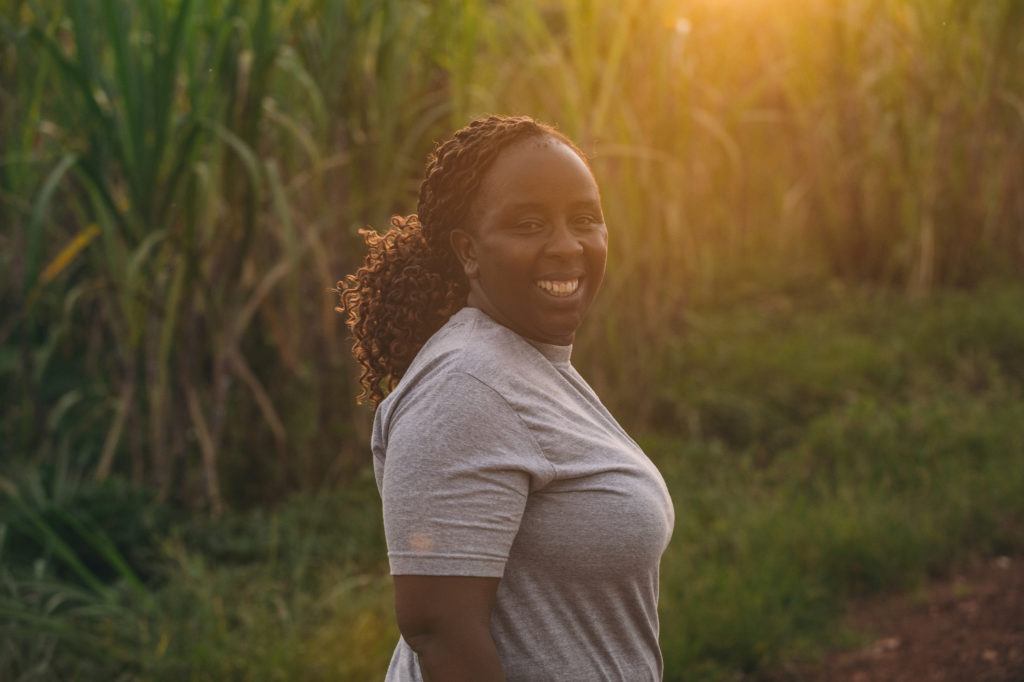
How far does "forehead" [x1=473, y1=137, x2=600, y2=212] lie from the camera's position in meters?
1.52

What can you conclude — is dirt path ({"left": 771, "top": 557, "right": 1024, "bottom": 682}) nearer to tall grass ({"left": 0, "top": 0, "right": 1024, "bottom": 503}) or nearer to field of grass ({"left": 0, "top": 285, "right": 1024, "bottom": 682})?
field of grass ({"left": 0, "top": 285, "right": 1024, "bottom": 682})

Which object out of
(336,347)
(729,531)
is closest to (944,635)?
(729,531)

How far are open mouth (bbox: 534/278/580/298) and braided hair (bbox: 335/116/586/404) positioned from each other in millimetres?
150

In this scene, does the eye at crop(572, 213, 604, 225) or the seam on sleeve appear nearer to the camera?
the seam on sleeve

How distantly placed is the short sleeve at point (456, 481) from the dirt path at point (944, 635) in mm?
2174

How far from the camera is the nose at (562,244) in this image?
5.03 feet

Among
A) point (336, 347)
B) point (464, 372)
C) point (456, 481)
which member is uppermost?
point (464, 372)

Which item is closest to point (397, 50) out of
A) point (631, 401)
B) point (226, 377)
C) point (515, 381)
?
point (226, 377)

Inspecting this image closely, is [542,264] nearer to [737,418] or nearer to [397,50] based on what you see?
[397,50]

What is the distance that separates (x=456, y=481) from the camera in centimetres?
136

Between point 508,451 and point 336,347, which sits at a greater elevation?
point 508,451

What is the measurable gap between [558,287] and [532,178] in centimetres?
15

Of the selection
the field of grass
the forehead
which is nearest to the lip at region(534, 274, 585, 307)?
the forehead

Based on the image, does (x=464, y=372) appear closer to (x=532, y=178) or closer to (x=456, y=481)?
(x=456, y=481)
